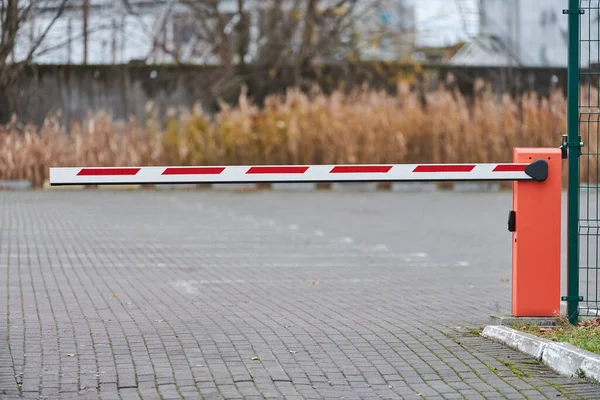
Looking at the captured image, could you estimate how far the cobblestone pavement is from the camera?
6.37 m

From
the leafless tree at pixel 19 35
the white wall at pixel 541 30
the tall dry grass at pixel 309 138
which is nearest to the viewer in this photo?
the tall dry grass at pixel 309 138

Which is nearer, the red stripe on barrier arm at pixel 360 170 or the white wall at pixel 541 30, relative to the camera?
the red stripe on barrier arm at pixel 360 170

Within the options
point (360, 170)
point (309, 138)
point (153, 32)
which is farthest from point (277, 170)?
point (153, 32)

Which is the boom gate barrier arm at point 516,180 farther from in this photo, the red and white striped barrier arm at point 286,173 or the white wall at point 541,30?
the white wall at point 541,30

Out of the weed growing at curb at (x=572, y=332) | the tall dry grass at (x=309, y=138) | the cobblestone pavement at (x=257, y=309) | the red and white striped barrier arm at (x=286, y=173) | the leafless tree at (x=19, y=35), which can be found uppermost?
the leafless tree at (x=19, y=35)

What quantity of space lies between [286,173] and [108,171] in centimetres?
116

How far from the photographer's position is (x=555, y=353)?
6738 millimetres

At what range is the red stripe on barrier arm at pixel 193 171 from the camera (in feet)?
25.6

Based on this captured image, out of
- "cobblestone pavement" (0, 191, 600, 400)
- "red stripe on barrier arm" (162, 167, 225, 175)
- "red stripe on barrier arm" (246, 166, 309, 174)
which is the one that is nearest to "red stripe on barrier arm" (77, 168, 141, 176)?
"red stripe on barrier arm" (162, 167, 225, 175)

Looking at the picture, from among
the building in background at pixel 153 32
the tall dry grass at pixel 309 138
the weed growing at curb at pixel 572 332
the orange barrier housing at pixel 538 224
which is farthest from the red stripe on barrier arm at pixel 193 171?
the building in background at pixel 153 32

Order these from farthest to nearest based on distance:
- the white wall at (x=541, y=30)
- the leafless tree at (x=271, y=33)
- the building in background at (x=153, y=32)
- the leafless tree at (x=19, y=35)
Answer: the white wall at (x=541, y=30) → the leafless tree at (x=271, y=33) → the building in background at (x=153, y=32) → the leafless tree at (x=19, y=35)

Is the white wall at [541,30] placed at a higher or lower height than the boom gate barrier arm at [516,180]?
higher

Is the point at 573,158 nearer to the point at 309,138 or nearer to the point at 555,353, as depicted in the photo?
the point at 555,353

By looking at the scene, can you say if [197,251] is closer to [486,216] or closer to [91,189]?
[486,216]
